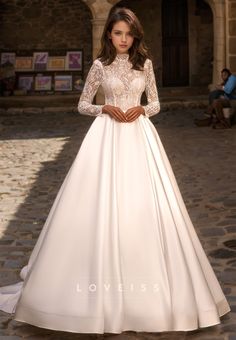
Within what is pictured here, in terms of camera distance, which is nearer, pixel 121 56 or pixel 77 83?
pixel 121 56

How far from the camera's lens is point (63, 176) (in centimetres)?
839

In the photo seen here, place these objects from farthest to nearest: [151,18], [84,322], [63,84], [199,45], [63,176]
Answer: [199,45] → [151,18] → [63,84] → [63,176] → [84,322]

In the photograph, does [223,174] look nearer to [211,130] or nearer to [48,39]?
[211,130]

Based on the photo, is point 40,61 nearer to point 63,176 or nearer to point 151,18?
point 151,18

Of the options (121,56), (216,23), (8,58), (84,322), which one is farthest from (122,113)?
(8,58)

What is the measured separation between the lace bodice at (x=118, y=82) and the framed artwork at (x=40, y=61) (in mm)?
16094

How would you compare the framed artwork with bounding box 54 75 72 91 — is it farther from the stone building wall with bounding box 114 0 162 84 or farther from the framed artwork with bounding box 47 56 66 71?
the stone building wall with bounding box 114 0 162 84

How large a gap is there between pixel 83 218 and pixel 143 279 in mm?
407

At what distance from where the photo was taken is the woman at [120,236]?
10.3 feet

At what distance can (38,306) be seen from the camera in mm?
3246

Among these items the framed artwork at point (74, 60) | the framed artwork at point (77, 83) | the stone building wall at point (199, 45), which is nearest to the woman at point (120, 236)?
the framed artwork at point (77, 83)

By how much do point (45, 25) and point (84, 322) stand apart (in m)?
17.3

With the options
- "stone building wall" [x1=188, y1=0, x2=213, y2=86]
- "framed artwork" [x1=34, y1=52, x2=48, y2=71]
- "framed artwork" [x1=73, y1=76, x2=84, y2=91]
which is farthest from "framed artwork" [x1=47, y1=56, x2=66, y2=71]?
"stone building wall" [x1=188, y1=0, x2=213, y2=86]

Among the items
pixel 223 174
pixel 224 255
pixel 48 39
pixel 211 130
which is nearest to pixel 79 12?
pixel 48 39
